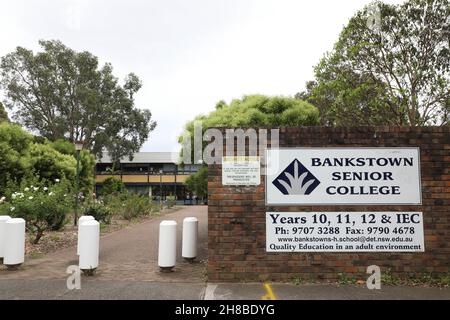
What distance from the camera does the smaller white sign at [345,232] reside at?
21.0 feet

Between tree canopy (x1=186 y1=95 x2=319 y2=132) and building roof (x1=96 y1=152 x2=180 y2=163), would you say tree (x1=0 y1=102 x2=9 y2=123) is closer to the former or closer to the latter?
building roof (x1=96 y1=152 x2=180 y2=163)

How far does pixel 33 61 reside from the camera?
3194cm

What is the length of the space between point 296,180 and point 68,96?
30887 millimetres

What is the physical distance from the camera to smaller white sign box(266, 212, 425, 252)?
6.41m

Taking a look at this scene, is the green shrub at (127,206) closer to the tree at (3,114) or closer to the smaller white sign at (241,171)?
the smaller white sign at (241,171)

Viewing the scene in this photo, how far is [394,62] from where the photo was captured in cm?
1530

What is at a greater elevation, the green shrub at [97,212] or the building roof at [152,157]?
the building roof at [152,157]

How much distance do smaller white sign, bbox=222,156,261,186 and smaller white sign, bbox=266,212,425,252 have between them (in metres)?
0.63

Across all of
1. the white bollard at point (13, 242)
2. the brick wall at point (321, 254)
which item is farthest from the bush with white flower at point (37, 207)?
the brick wall at point (321, 254)

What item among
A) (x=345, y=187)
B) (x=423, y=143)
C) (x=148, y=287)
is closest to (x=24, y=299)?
(x=148, y=287)

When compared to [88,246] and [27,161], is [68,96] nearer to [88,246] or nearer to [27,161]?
[27,161]

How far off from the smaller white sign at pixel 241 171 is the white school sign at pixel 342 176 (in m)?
0.20
